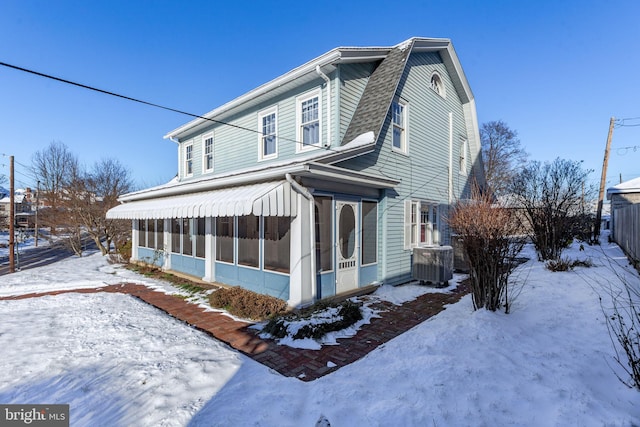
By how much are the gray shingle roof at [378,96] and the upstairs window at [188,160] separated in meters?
10.3

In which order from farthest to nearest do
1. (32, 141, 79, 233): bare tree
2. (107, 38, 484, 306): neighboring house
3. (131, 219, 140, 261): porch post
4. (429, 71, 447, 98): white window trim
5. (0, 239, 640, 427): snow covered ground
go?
1. (32, 141, 79, 233): bare tree
2. (131, 219, 140, 261): porch post
3. (429, 71, 447, 98): white window trim
4. (107, 38, 484, 306): neighboring house
5. (0, 239, 640, 427): snow covered ground

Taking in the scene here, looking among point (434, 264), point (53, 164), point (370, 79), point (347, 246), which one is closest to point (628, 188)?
point (434, 264)

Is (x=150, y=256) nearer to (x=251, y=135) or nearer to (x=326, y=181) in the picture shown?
(x=251, y=135)

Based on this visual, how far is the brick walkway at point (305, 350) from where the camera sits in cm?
472

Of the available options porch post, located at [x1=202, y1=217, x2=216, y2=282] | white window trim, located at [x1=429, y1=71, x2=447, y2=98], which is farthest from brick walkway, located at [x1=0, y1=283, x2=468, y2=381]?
white window trim, located at [x1=429, y1=71, x2=447, y2=98]

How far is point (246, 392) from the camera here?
378 cm

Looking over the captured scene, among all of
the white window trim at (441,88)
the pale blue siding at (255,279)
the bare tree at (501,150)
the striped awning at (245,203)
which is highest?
the bare tree at (501,150)

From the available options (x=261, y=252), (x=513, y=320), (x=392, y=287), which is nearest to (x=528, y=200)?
(x=392, y=287)

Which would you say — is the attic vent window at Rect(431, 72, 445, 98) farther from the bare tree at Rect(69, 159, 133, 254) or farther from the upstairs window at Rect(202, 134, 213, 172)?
the bare tree at Rect(69, 159, 133, 254)

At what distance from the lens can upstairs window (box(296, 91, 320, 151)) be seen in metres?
9.53

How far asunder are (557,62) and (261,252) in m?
13.9

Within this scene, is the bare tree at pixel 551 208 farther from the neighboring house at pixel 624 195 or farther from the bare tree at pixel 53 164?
the bare tree at pixel 53 164

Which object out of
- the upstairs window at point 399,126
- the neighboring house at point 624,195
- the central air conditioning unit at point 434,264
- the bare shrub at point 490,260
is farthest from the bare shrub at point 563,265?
the neighboring house at point 624,195

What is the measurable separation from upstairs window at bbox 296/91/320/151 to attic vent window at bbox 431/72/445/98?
6.04 m
